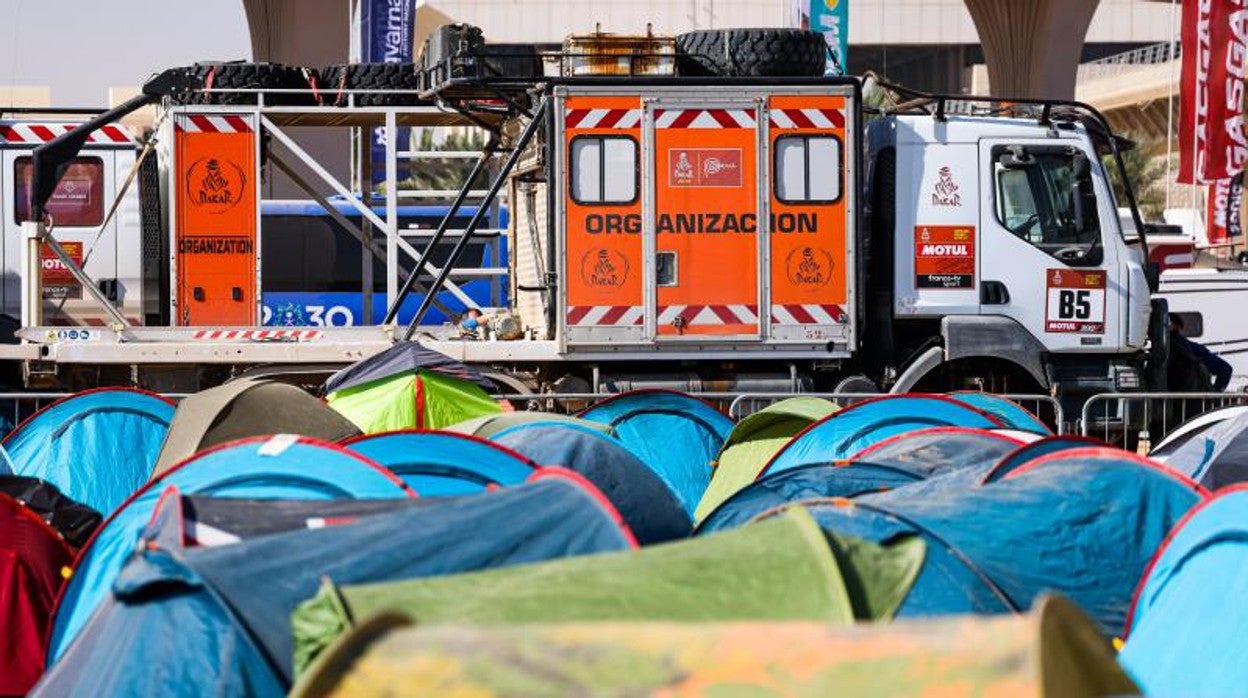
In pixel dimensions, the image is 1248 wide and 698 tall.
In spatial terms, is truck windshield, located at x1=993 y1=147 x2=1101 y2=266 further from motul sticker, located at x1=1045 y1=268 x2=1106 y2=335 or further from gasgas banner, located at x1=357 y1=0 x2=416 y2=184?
gasgas banner, located at x1=357 y1=0 x2=416 y2=184

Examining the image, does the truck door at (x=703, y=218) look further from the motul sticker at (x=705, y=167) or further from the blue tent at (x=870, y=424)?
the blue tent at (x=870, y=424)

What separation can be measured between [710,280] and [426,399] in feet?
12.3

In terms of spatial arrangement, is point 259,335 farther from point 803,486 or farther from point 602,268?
point 803,486

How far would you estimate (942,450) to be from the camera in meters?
7.73

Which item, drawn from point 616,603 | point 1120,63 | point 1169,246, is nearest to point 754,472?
point 616,603

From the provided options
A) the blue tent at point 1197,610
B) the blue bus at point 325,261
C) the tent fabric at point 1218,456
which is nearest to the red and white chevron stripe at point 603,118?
the tent fabric at point 1218,456

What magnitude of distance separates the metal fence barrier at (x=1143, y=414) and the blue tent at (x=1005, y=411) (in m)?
1.87

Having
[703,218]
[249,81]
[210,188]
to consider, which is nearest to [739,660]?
[703,218]

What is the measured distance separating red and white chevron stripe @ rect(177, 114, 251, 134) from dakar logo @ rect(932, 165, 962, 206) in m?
5.55

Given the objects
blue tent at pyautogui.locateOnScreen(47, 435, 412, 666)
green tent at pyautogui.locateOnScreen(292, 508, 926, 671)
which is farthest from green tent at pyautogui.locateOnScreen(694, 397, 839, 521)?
green tent at pyautogui.locateOnScreen(292, 508, 926, 671)

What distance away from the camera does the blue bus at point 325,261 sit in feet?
70.5

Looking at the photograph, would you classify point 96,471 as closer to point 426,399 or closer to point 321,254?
point 426,399

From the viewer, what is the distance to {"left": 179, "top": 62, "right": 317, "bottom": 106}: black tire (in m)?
15.4

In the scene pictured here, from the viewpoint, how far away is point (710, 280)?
1396cm
